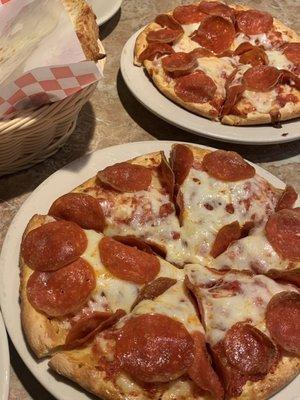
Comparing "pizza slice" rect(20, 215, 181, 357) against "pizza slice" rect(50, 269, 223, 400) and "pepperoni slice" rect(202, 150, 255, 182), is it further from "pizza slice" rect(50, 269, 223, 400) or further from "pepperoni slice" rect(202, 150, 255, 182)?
"pepperoni slice" rect(202, 150, 255, 182)

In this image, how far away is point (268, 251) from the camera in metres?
1.77

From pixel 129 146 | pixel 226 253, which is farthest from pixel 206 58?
pixel 226 253

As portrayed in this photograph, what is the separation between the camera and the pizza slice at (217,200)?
1.82 metres

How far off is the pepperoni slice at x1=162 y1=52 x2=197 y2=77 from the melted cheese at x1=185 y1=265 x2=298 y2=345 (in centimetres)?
105

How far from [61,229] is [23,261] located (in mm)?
149

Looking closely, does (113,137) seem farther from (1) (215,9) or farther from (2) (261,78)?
(1) (215,9)

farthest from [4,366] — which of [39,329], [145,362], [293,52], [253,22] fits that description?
[253,22]

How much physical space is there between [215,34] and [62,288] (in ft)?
5.11

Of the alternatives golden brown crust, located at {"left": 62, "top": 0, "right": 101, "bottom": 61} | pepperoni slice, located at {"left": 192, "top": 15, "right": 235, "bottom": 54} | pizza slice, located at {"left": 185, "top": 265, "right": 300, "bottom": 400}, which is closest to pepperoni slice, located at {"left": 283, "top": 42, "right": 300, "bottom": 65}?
pepperoni slice, located at {"left": 192, "top": 15, "right": 235, "bottom": 54}

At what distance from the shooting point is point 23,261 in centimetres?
171

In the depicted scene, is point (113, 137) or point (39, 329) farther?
point (113, 137)

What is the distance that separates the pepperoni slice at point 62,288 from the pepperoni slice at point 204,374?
0.35m

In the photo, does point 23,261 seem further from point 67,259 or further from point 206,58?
point 206,58

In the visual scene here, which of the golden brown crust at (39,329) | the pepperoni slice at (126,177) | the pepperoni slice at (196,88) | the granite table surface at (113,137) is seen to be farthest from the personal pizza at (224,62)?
the golden brown crust at (39,329)
